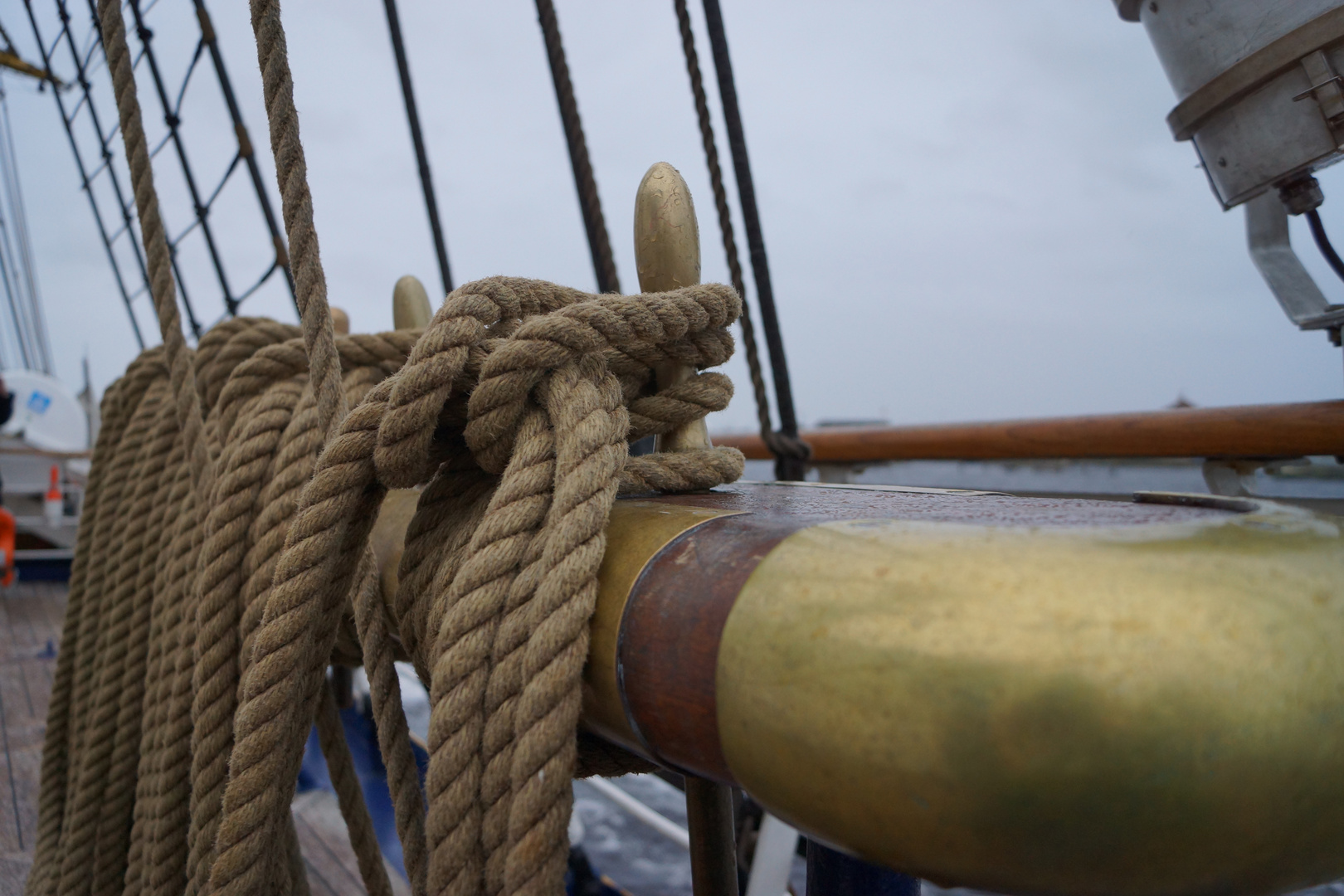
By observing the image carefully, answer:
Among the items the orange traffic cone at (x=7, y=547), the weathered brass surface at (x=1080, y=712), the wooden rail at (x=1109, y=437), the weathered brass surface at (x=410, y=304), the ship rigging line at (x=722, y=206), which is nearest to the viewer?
the weathered brass surface at (x=1080, y=712)

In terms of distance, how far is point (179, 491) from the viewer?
3.67ft

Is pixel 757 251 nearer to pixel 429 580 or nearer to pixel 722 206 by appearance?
pixel 722 206

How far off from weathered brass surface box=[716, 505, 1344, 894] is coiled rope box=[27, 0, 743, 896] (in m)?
0.19

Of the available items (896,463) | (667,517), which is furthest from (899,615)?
(896,463)

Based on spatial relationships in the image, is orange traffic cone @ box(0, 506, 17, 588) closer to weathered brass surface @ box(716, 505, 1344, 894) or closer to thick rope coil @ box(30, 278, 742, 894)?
thick rope coil @ box(30, 278, 742, 894)

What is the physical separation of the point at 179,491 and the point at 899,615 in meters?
1.07

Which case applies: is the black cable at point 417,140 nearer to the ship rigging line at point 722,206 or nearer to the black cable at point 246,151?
the black cable at point 246,151

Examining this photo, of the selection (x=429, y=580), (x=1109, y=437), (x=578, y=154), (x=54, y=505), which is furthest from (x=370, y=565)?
(x=54, y=505)

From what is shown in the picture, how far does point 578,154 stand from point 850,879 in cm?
140

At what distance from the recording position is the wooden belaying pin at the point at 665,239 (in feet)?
2.26

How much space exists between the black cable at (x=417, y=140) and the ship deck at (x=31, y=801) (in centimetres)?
134

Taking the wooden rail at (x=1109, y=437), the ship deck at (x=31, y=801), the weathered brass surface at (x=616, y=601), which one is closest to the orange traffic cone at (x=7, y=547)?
the ship deck at (x=31, y=801)

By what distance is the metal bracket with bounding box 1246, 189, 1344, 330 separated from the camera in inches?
56.0

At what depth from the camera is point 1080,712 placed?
0.30 metres
